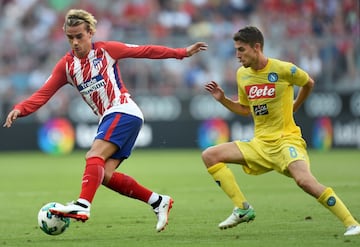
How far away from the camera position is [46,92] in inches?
371

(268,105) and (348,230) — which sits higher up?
(268,105)

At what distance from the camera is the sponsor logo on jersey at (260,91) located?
952 cm

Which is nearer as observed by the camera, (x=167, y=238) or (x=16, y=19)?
(x=167, y=238)

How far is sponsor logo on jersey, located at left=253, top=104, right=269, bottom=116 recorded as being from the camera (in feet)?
31.4

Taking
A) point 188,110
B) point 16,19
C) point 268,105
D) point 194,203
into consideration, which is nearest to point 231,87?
point 188,110

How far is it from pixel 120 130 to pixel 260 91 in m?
1.50

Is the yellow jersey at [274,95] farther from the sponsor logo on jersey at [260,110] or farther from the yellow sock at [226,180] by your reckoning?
the yellow sock at [226,180]

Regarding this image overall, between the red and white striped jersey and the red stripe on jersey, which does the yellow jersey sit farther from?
the red stripe on jersey

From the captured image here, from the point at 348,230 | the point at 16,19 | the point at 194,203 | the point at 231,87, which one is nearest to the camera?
the point at 348,230

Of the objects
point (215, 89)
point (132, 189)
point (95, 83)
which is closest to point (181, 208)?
point (132, 189)

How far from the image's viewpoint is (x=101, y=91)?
9.33 meters

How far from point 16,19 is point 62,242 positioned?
724 inches

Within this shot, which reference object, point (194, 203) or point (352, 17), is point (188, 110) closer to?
point (352, 17)

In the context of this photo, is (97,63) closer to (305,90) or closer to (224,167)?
(224,167)
